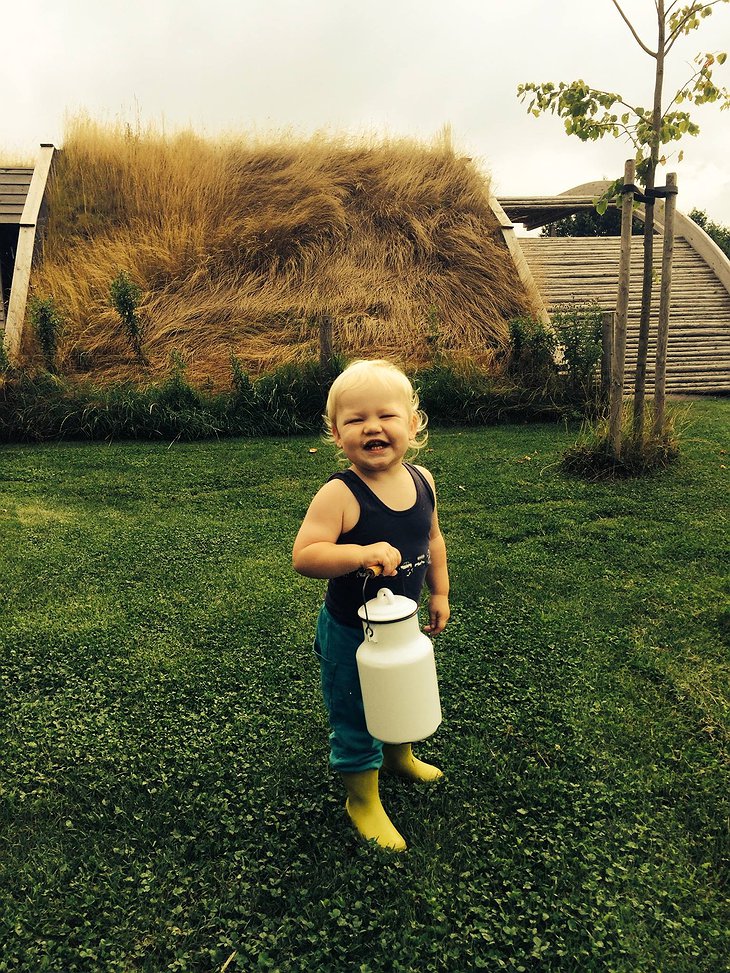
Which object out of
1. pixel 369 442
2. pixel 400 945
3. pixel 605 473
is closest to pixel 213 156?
pixel 605 473

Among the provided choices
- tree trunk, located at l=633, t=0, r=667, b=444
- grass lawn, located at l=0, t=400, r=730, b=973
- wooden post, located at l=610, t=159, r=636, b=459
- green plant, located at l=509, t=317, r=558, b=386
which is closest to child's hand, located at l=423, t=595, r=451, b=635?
grass lawn, located at l=0, t=400, r=730, b=973

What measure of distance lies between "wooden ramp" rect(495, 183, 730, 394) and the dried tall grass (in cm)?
137

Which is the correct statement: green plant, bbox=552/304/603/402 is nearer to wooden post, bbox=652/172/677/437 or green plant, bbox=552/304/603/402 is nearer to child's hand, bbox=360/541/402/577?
wooden post, bbox=652/172/677/437

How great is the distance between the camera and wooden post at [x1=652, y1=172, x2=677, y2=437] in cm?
653

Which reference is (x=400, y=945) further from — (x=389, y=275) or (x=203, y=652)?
(x=389, y=275)

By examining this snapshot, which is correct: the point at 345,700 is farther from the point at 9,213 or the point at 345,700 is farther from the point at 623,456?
the point at 9,213

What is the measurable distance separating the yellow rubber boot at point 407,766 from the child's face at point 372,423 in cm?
114

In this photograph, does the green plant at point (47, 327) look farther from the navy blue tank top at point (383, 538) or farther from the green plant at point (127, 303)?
the navy blue tank top at point (383, 538)

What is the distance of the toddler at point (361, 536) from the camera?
2.30m

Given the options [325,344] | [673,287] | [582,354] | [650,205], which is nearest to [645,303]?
[650,205]

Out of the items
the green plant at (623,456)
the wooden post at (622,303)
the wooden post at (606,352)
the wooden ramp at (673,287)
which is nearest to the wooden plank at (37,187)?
the wooden ramp at (673,287)

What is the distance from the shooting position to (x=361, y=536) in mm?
2385

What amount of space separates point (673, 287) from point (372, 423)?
13.6m

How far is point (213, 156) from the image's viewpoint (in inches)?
562
